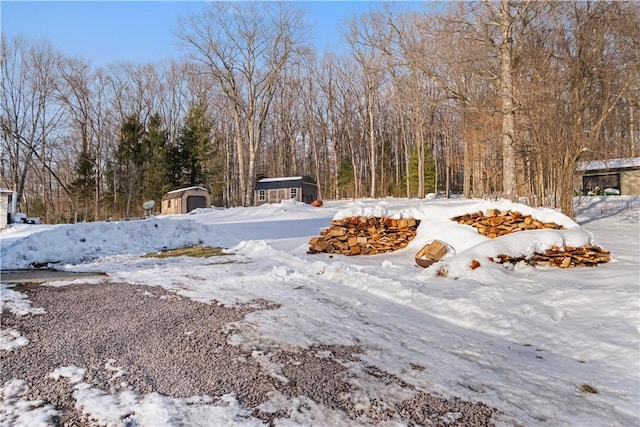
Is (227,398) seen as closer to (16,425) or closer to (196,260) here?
(16,425)

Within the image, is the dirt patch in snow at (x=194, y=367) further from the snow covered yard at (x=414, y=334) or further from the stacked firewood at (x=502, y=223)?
the stacked firewood at (x=502, y=223)

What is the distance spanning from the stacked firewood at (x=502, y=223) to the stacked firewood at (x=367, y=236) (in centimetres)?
138

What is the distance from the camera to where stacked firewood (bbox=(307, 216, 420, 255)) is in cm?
854

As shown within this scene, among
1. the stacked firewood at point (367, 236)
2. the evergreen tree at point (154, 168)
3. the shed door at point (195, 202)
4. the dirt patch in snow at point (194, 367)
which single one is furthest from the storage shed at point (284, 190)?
the dirt patch in snow at point (194, 367)

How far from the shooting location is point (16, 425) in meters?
1.95

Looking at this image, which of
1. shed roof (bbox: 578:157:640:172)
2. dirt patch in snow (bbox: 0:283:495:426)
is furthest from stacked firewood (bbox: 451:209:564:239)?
shed roof (bbox: 578:157:640:172)

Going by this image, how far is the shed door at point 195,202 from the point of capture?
1021 inches

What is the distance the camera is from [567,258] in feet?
20.1

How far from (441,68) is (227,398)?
13946 mm

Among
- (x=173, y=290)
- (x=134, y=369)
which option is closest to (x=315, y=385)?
(x=134, y=369)

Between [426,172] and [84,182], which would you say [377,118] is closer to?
[426,172]

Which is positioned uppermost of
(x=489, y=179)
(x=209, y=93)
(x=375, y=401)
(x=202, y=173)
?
(x=209, y=93)

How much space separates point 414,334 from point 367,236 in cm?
520

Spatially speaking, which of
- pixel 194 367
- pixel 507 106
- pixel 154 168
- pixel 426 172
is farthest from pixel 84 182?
pixel 194 367
